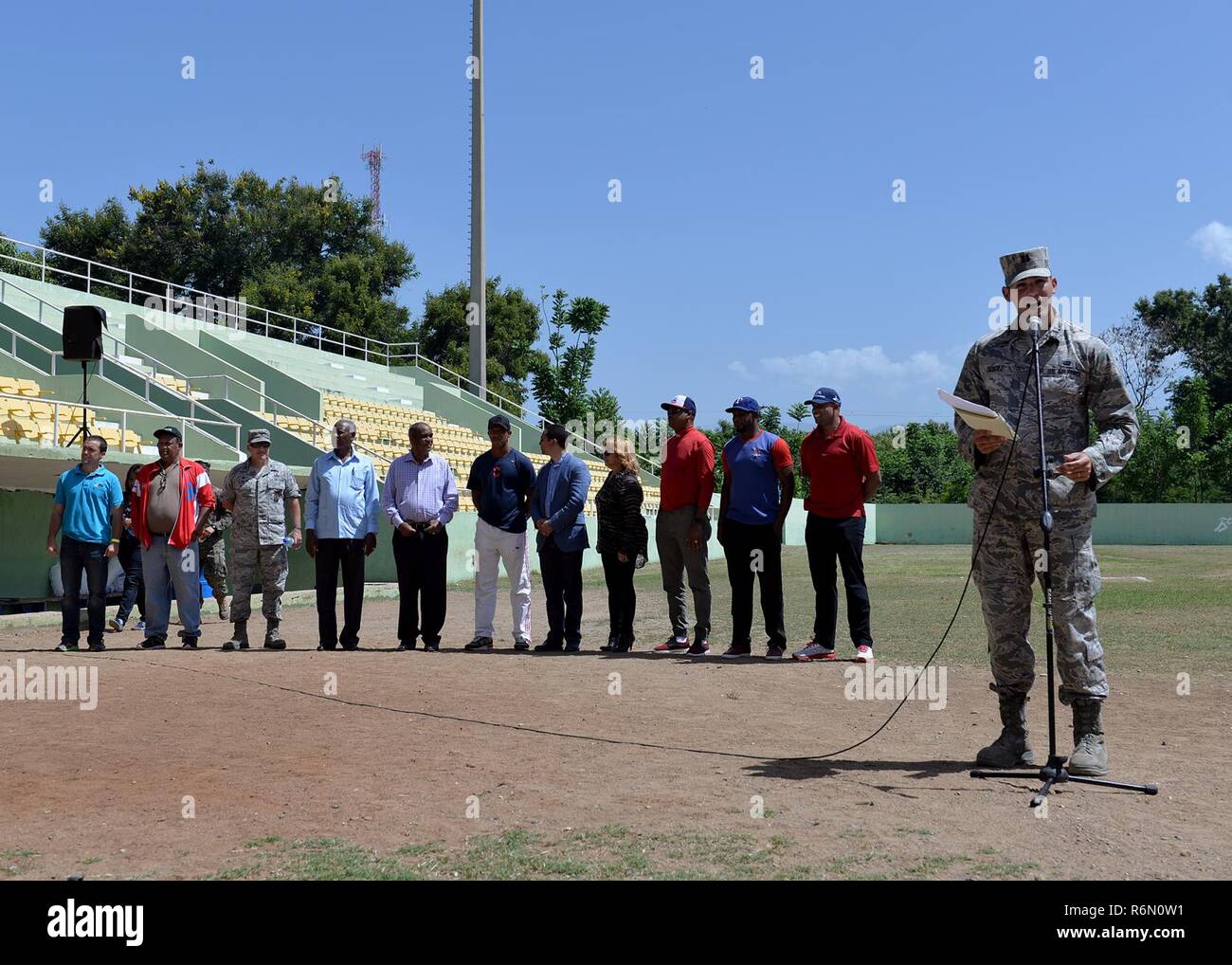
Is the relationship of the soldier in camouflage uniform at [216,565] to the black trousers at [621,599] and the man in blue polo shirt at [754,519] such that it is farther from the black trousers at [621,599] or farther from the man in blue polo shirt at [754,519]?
the man in blue polo shirt at [754,519]

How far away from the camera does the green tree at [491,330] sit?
193ft

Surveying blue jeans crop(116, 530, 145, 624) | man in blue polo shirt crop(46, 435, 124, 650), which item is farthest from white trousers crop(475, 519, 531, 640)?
blue jeans crop(116, 530, 145, 624)

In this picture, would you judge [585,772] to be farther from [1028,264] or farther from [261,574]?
[261,574]

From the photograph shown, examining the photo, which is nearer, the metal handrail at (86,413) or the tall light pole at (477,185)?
the metal handrail at (86,413)

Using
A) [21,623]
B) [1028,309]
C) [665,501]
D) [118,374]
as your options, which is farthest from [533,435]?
[1028,309]

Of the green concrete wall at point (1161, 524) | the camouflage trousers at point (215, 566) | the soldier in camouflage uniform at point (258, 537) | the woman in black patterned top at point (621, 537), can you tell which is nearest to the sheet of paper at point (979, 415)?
the woman in black patterned top at point (621, 537)

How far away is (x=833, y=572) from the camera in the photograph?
1029cm

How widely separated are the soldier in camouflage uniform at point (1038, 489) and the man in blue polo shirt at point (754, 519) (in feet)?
14.6

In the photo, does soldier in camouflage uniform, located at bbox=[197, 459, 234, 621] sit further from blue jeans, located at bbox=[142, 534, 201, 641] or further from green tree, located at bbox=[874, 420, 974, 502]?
green tree, located at bbox=[874, 420, 974, 502]

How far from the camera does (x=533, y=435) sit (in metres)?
38.8

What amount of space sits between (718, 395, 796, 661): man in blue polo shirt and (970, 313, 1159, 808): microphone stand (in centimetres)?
471

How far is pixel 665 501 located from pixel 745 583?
117 centimetres

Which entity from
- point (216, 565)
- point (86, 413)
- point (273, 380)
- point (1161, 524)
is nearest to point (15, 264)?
point (273, 380)

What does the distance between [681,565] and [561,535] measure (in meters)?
1.13
